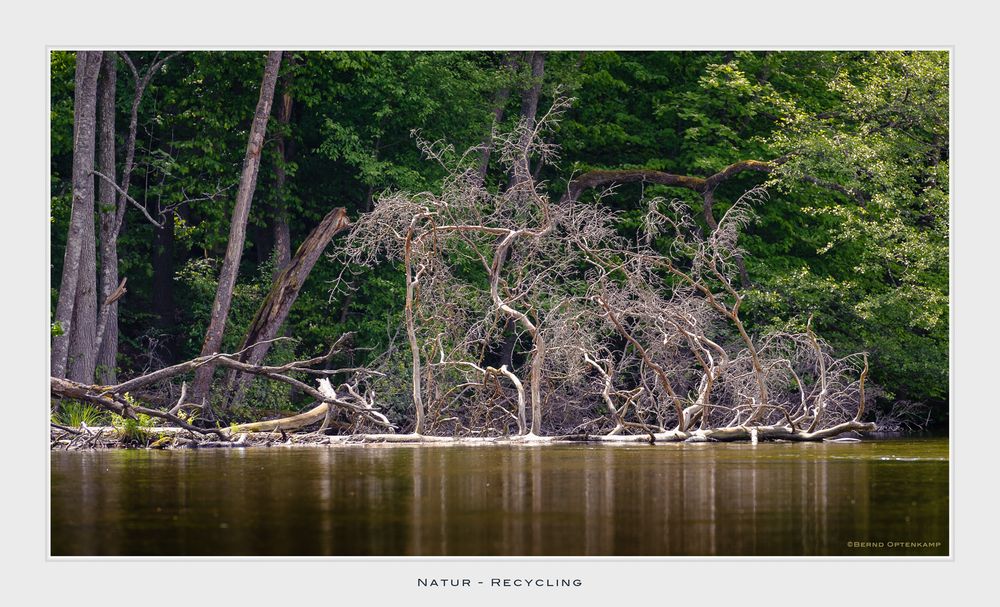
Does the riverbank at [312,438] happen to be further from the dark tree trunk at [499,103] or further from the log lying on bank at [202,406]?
the dark tree trunk at [499,103]

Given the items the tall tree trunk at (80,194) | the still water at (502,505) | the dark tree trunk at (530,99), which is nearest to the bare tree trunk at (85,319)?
the tall tree trunk at (80,194)

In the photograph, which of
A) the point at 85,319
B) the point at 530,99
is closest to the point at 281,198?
the point at 85,319

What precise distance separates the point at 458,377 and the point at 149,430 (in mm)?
5406

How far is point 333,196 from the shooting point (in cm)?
2611

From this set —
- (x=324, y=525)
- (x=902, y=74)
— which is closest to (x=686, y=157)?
(x=902, y=74)

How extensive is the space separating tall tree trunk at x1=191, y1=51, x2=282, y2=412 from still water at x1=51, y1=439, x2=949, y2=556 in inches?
313

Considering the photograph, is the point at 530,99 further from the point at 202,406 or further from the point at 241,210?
the point at 202,406

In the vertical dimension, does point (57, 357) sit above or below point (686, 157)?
below

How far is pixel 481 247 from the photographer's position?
23.6 m

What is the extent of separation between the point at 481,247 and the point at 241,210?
437cm

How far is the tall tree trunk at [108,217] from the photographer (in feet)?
74.5

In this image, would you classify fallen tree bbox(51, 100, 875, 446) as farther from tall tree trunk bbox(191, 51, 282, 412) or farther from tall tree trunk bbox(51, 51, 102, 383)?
tall tree trunk bbox(51, 51, 102, 383)

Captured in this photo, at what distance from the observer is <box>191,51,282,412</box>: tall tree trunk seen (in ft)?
73.8

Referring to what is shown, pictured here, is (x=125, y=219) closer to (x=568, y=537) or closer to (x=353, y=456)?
(x=353, y=456)
